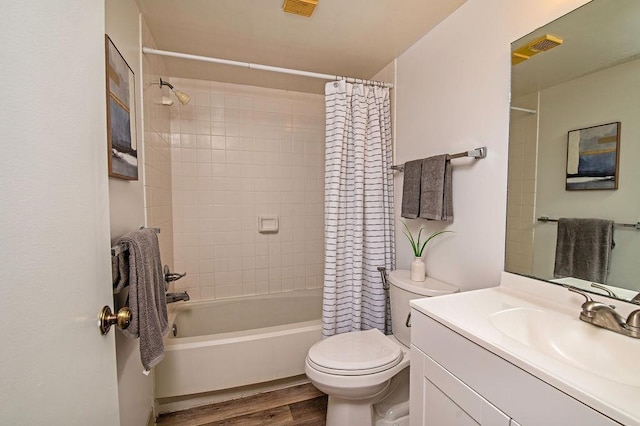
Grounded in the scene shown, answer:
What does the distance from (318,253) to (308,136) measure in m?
1.17

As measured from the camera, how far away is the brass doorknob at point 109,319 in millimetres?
630

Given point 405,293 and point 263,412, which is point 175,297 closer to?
point 263,412

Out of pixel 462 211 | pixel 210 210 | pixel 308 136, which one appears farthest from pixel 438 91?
pixel 210 210

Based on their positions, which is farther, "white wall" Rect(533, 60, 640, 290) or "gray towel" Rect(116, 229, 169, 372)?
"gray towel" Rect(116, 229, 169, 372)

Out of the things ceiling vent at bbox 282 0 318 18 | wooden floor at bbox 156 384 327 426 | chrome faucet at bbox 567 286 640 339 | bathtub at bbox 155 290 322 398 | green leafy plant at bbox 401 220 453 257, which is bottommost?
wooden floor at bbox 156 384 327 426

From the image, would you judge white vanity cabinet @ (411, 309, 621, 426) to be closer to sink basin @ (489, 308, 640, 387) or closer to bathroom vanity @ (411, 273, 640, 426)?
bathroom vanity @ (411, 273, 640, 426)

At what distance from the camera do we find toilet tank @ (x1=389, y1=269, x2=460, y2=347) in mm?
1396

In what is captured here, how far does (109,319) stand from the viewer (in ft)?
2.15

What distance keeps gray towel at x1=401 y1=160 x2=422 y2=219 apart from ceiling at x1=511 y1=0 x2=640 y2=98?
1.95ft

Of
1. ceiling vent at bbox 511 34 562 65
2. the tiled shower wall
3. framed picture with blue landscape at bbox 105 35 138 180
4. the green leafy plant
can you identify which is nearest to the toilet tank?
the green leafy plant

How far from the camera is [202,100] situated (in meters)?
2.31

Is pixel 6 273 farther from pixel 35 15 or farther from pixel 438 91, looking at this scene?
pixel 438 91

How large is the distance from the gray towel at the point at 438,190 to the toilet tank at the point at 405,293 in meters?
0.36

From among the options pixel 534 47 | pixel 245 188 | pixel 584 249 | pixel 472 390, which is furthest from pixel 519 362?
pixel 245 188
